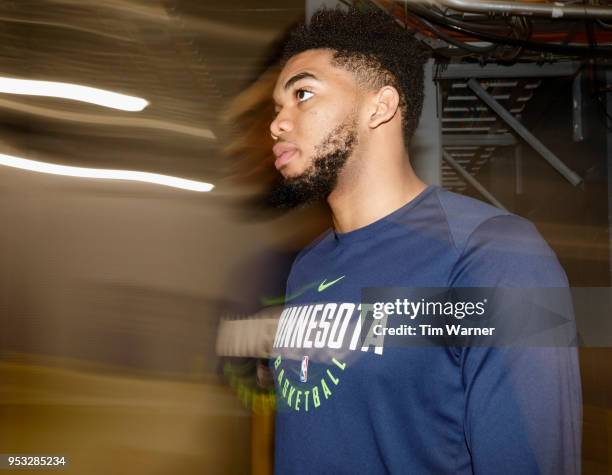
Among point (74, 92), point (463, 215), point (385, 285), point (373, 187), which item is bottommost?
point (385, 285)

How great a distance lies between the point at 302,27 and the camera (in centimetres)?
141

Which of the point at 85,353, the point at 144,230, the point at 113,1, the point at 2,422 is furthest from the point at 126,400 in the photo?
the point at 113,1

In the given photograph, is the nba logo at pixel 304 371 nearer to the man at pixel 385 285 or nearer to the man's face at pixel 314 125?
the man at pixel 385 285

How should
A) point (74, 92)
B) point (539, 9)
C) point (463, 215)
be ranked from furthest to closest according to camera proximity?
point (74, 92) < point (539, 9) < point (463, 215)

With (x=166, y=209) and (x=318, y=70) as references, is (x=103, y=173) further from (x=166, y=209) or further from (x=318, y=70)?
(x=318, y=70)

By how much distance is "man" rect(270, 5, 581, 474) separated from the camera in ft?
2.58

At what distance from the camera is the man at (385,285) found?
0.79 m

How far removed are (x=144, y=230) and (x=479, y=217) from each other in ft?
9.78

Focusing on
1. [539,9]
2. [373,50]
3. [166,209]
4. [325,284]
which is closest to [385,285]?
[325,284]

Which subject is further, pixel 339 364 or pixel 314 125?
pixel 314 125

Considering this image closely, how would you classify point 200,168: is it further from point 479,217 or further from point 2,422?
point 479,217

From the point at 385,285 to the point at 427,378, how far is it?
0.56 ft

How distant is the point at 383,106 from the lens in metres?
1.11

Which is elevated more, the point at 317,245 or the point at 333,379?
the point at 317,245
